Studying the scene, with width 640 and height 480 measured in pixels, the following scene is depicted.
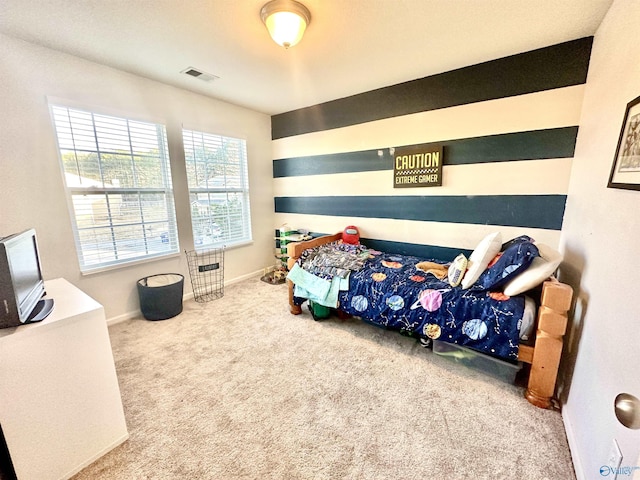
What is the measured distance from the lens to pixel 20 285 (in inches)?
45.9

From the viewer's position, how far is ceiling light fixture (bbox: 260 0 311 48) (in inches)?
62.6

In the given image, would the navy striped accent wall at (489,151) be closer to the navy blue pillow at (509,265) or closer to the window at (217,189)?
the navy blue pillow at (509,265)

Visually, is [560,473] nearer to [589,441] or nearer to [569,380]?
[589,441]

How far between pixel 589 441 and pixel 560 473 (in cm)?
22

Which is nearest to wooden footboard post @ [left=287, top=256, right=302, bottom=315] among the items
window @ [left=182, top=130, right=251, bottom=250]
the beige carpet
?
the beige carpet

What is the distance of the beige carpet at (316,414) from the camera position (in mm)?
1280

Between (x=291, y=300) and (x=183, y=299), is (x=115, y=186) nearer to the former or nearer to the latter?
(x=183, y=299)

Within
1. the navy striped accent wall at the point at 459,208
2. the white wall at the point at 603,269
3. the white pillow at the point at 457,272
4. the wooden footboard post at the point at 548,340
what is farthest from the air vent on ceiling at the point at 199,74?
the wooden footboard post at the point at 548,340

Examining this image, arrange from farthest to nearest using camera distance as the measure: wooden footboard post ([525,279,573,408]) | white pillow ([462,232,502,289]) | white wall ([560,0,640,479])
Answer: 1. white pillow ([462,232,502,289])
2. wooden footboard post ([525,279,573,408])
3. white wall ([560,0,640,479])

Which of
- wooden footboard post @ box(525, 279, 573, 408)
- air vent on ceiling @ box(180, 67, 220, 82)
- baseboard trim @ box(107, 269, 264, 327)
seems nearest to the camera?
wooden footboard post @ box(525, 279, 573, 408)

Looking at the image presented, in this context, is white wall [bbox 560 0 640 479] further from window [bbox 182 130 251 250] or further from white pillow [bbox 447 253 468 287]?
window [bbox 182 130 251 250]

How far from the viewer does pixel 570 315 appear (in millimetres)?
1734

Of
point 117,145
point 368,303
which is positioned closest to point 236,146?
point 117,145

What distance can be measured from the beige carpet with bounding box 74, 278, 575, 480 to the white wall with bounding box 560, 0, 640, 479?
30cm
